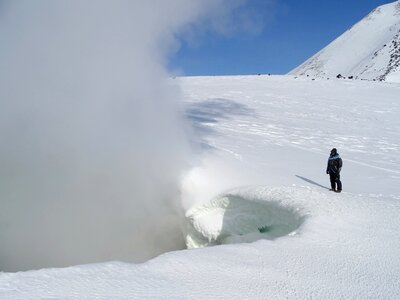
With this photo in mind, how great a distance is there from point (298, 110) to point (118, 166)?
11.9 metres

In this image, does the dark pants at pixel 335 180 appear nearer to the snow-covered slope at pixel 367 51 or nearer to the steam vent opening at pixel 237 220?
the steam vent opening at pixel 237 220

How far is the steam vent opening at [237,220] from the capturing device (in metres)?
6.24

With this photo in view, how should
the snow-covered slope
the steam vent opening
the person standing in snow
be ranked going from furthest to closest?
the snow-covered slope, the person standing in snow, the steam vent opening

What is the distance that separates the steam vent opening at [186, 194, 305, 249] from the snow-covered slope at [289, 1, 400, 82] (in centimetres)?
5129

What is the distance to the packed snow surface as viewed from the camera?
11.4 ft

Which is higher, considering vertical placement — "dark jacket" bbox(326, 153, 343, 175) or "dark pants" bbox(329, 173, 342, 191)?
"dark jacket" bbox(326, 153, 343, 175)

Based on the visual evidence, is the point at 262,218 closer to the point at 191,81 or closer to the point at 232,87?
the point at 232,87

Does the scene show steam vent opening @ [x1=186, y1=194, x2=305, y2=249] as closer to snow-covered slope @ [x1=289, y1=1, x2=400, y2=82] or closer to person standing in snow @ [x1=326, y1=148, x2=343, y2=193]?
person standing in snow @ [x1=326, y1=148, x2=343, y2=193]

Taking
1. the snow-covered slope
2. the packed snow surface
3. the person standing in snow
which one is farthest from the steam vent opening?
the snow-covered slope

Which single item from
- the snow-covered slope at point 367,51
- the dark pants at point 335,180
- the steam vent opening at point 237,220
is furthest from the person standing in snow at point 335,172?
the snow-covered slope at point 367,51

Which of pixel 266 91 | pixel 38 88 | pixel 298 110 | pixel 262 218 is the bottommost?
pixel 262 218

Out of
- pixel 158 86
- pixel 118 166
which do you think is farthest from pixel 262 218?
pixel 158 86

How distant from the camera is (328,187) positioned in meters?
8.31

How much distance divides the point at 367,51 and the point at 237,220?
76.1m
